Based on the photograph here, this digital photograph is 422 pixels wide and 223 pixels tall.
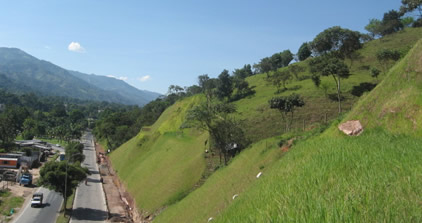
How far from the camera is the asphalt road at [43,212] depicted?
1324 inches

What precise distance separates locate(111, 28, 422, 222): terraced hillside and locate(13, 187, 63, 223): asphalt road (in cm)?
1003

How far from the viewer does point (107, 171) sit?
2798 inches

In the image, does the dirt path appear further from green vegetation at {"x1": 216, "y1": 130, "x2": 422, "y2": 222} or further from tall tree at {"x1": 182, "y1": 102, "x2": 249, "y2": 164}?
green vegetation at {"x1": 216, "y1": 130, "x2": 422, "y2": 222}

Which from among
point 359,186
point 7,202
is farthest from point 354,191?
point 7,202

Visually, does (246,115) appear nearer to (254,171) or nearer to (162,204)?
(162,204)

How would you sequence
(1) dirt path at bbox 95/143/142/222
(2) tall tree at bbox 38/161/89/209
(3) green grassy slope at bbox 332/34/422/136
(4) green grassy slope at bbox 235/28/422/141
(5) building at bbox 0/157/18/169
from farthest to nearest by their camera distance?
(5) building at bbox 0/157/18/169
(4) green grassy slope at bbox 235/28/422/141
(2) tall tree at bbox 38/161/89/209
(1) dirt path at bbox 95/143/142/222
(3) green grassy slope at bbox 332/34/422/136

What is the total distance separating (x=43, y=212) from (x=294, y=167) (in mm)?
37685

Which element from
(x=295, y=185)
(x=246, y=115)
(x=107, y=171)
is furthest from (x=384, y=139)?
(x=107, y=171)

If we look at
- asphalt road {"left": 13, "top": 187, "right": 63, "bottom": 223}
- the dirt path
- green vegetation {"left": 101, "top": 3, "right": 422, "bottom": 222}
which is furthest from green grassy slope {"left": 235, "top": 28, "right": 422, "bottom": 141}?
asphalt road {"left": 13, "top": 187, "right": 63, "bottom": 223}

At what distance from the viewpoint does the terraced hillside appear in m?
5.53

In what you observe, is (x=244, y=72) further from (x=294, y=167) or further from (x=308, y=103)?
(x=294, y=167)

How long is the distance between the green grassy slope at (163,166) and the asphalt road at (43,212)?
994cm

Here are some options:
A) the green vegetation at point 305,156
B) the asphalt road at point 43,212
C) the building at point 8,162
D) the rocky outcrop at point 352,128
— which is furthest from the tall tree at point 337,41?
the building at point 8,162

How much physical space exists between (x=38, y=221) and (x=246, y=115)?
33112 mm
